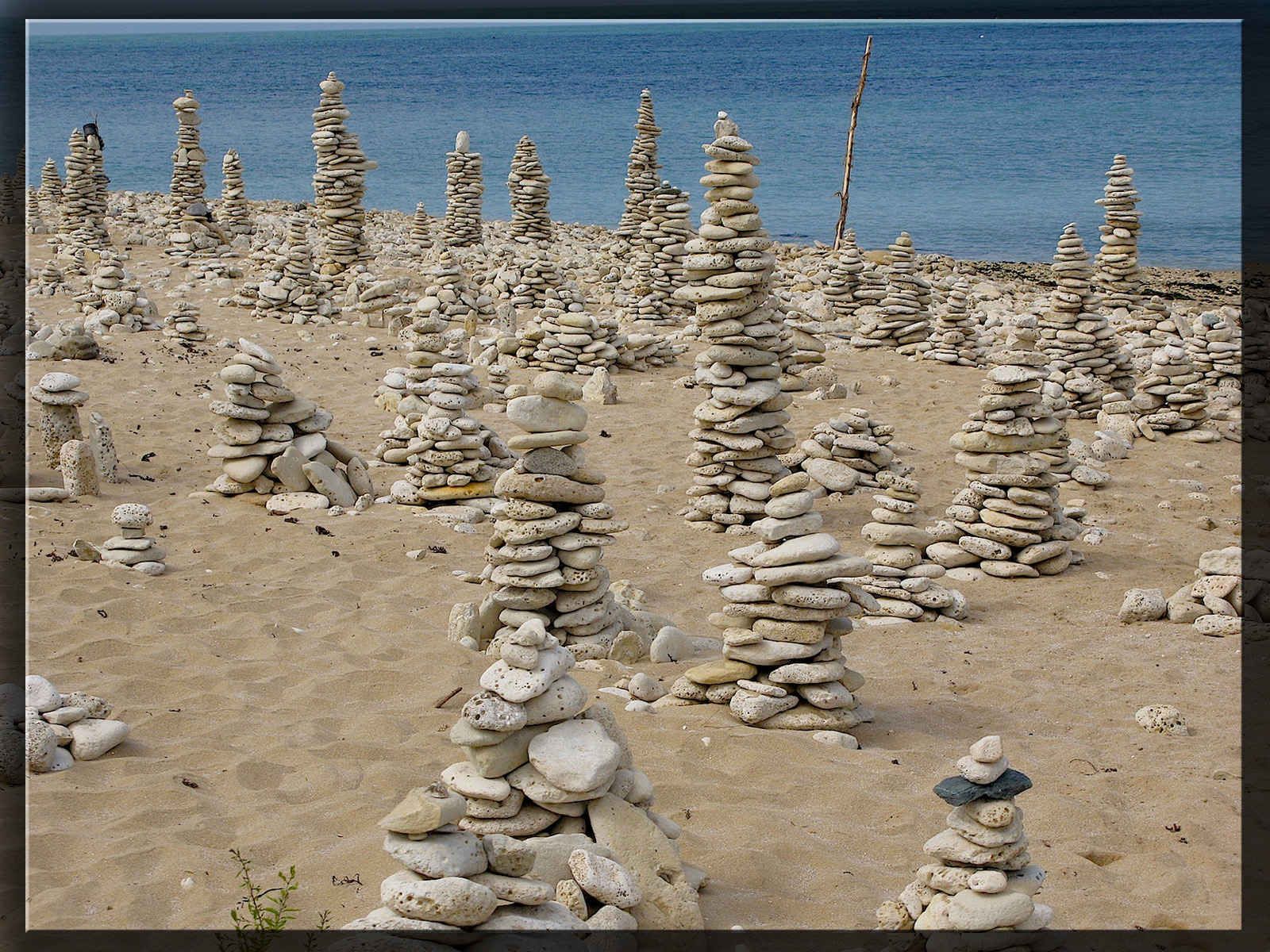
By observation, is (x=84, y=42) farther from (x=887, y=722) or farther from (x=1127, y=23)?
(x=887, y=722)

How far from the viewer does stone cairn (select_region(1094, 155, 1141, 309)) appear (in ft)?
53.8

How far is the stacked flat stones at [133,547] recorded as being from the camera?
8.23 meters

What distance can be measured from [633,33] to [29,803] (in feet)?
524

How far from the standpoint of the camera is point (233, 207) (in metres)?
25.7

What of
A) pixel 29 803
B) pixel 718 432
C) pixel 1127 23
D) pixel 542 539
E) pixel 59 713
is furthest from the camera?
pixel 1127 23

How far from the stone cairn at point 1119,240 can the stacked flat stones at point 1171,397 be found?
339cm

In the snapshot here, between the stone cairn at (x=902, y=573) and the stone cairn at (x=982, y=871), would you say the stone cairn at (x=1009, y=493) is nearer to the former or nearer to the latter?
the stone cairn at (x=902, y=573)

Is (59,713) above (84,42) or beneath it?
beneath

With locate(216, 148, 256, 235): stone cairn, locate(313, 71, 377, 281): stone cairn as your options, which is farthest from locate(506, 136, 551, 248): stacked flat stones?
locate(216, 148, 256, 235): stone cairn

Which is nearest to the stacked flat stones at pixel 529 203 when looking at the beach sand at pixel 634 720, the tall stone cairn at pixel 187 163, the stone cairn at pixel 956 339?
the tall stone cairn at pixel 187 163

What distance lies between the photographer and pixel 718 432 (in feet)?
35.6

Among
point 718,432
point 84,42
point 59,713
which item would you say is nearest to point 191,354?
point 718,432

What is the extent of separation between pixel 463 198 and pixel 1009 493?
17480 millimetres

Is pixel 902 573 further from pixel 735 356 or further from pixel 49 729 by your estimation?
pixel 49 729
